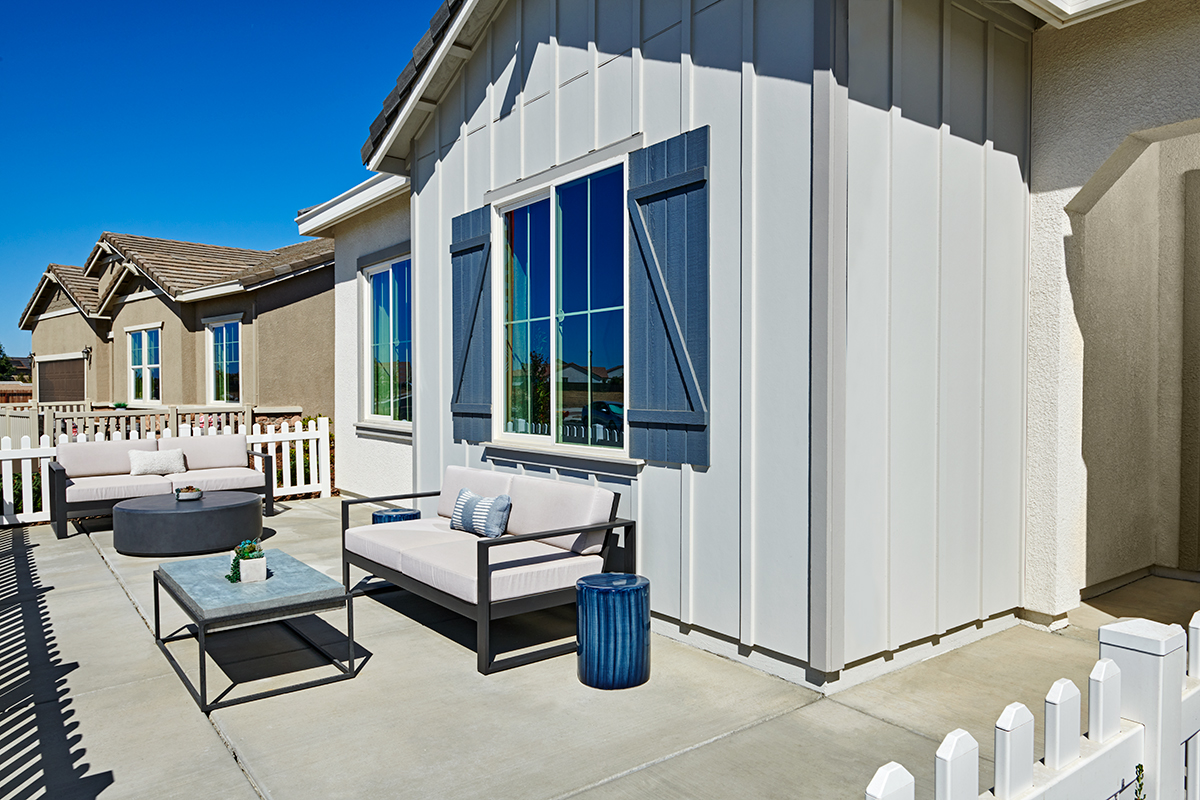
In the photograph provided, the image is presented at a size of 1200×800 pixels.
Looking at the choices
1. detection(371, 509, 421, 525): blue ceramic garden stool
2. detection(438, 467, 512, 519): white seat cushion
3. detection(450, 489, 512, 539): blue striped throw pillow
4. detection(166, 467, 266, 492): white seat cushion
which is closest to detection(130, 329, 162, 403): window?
detection(166, 467, 266, 492): white seat cushion

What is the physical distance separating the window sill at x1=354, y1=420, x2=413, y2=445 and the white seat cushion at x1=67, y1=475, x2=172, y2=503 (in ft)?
7.05

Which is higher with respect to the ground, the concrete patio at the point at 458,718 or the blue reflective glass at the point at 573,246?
the blue reflective glass at the point at 573,246

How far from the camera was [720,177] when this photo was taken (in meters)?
4.24

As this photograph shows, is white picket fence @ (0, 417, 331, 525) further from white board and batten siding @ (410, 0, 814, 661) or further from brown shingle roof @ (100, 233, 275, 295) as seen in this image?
white board and batten siding @ (410, 0, 814, 661)

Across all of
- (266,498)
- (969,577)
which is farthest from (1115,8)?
(266,498)

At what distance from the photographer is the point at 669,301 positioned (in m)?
4.52

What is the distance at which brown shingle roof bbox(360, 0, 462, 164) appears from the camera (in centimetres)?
625

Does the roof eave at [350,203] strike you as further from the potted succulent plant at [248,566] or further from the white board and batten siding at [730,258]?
the potted succulent plant at [248,566]

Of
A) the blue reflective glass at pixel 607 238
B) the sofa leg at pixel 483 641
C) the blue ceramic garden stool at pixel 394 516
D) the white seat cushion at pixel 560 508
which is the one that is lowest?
the sofa leg at pixel 483 641

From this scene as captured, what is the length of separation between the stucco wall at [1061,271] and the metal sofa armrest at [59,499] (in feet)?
27.3

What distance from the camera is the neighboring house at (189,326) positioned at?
11930mm

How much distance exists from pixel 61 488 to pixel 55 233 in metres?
47.5

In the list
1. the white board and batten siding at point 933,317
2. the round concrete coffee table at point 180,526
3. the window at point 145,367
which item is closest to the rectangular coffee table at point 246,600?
the round concrete coffee table at point 180,526

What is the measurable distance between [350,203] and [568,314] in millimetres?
4834
